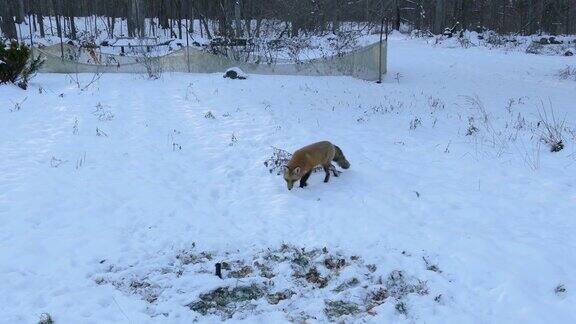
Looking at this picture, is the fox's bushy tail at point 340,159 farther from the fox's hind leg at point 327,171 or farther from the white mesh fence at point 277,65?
the white mesh fence at point 277,65

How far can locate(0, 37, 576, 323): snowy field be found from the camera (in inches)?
175

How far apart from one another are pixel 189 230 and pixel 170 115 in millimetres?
6594

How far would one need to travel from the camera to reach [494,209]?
249 inches

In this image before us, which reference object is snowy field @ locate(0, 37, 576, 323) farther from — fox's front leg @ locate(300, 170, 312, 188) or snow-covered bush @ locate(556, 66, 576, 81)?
snow-covered bush @ locate(556, 66, 576, 81)

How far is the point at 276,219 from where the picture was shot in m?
6.27

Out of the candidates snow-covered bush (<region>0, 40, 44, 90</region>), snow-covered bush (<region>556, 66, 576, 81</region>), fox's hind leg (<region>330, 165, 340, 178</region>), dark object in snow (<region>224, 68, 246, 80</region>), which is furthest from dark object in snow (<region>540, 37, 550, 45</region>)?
snow-covered bush (<region>0, 40, 44, 90</region>)

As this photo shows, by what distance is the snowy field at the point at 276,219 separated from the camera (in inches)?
175

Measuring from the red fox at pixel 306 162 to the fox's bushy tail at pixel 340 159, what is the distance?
0.76 ft

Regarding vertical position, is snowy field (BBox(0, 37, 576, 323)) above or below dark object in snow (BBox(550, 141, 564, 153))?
below

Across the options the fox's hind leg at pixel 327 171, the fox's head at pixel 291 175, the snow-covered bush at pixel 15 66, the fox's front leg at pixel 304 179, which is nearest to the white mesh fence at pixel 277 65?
the snow-covered bush at pixel 15 66

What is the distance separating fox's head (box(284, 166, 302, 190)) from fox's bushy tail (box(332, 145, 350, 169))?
38.7 inches

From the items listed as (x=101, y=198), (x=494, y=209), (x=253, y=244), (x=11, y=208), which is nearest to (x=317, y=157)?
(x=253, y=244)

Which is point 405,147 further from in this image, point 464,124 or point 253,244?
point 253,244

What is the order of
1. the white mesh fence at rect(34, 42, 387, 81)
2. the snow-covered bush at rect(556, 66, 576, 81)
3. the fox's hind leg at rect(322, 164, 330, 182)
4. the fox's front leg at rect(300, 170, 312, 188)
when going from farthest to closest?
the snow-covered bush at rect(556, 66, 576, 81), the white mesh fence at rect(34, 42, 387, 81), the fox's hind leg at rect(322, 164, 330, 182), the fox's front leg at rect(300, 170, 312, 188)
